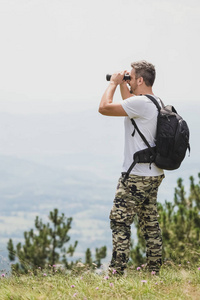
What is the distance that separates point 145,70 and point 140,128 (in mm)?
Result: 699

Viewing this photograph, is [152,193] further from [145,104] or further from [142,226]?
[145,104]

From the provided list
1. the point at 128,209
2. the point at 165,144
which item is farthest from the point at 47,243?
the point at 165,144

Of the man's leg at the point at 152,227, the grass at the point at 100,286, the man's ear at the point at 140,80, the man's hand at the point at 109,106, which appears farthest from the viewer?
the man's leg at the point at 152,227

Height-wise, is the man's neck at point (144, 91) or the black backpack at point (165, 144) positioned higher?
the man's neck at point (144, 91)

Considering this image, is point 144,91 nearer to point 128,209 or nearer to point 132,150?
point 132,150

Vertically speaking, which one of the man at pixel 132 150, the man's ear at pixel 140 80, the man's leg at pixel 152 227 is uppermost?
the man's ear at pixel 140 80

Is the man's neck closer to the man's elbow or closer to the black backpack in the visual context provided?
the black backpack

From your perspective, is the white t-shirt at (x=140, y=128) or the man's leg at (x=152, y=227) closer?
the white t-shirt at (x=140, y=128)

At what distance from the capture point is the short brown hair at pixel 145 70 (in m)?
5.88

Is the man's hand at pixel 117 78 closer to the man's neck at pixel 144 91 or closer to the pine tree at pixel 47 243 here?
the man's neck at pixel 144 91

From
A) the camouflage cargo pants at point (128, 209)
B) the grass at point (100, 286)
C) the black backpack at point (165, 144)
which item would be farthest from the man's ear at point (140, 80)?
the grass at point (100, 286)

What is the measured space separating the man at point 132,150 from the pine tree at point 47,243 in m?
16.7

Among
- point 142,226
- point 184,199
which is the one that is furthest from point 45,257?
point 142,226

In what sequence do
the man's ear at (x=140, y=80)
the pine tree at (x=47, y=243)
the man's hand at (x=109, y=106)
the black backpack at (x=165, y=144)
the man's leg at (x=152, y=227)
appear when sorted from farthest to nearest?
Result: the pine tree at (x=47, y=243)
the man's leg at (x=152, y=227)
the man's ear at (x=140, y=80)
the black backpack at (x=165, y=144)
the man's hand at (x=109, y=106)
